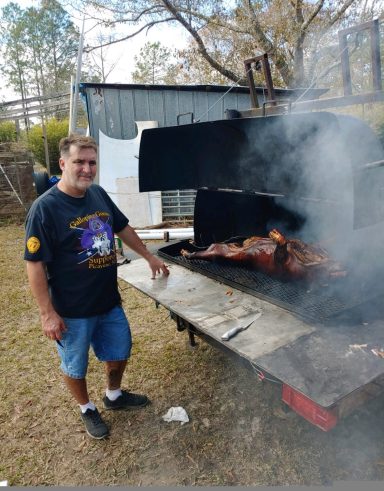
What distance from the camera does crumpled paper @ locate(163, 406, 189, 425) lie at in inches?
109

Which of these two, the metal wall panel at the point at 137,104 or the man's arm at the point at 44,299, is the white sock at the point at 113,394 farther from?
the metal wall panel at the point at 137,104

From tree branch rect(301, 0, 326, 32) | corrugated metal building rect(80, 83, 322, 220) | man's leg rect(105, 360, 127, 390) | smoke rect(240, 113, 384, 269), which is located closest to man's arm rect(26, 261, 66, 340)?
man's leg rect(105, 360, 127, 390)

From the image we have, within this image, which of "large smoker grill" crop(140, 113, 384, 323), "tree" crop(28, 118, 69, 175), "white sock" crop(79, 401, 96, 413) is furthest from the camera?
"tree" crop(28, 118, 69, 175)

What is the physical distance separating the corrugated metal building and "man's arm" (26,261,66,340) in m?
6.27

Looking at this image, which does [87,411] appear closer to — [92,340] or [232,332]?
[92,340]

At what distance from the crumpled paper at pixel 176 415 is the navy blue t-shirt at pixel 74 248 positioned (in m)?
1.01

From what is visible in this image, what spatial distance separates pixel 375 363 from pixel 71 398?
8.25 ft

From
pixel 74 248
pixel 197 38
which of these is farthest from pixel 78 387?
pixel 197 38

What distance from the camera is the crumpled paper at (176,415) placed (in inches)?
109

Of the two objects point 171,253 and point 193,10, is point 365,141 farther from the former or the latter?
point 193,10

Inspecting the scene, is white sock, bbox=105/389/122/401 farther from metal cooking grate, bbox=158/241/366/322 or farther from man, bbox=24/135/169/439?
metal cooking grate, bbox=158/241/366/322

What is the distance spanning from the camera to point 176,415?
2803mm

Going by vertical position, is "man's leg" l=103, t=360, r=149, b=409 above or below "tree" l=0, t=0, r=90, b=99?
below

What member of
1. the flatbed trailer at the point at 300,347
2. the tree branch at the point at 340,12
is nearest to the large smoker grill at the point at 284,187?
the flatbed trailer at the point at 300,347
